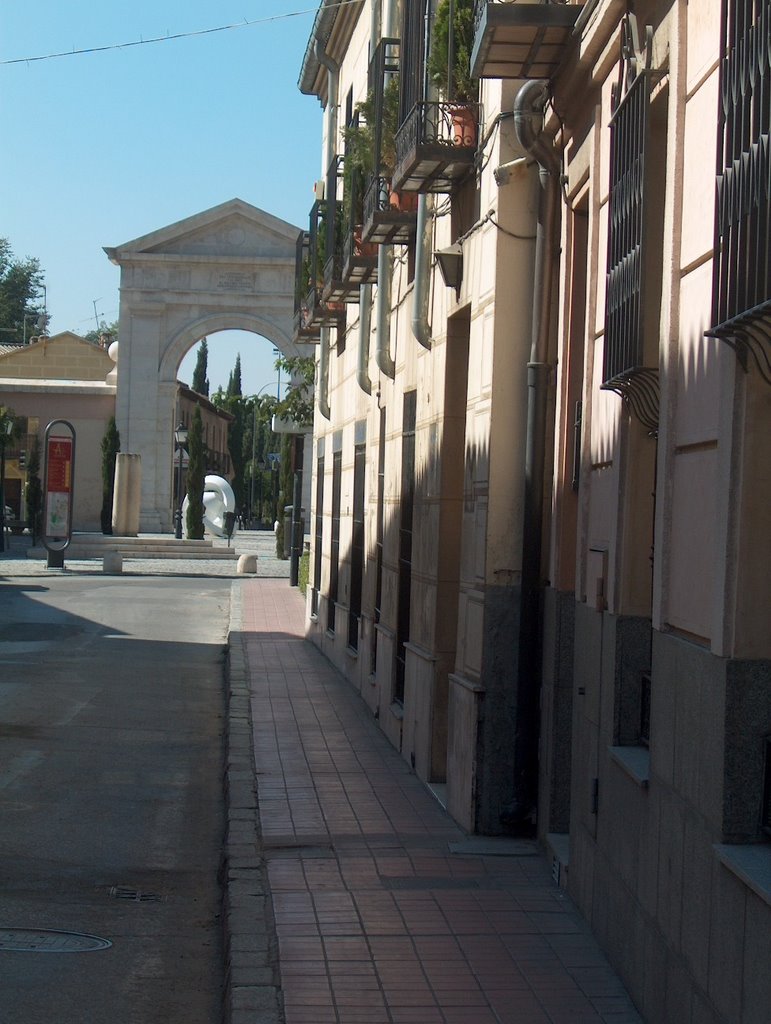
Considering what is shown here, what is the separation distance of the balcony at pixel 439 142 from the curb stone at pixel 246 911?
160 inches

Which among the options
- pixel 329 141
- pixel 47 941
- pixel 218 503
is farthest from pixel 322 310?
pixel 218 503

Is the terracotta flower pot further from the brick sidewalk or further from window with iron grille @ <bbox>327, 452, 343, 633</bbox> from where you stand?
window with iron grille @ <bbox>327, 452, 343, 633</bbox>

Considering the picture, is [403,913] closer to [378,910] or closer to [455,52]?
[378,910]

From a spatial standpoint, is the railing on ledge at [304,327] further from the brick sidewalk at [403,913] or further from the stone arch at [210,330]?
the stone arch at [210,330]

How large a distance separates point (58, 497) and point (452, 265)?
29.3 m

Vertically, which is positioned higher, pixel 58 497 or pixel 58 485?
pixel 58 485

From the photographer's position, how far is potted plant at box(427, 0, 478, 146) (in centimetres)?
867

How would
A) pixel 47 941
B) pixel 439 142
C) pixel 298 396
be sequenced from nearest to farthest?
pixel 47 941 < pixel 439 142 < pixel 298 396

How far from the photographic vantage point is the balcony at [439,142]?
8672 mm

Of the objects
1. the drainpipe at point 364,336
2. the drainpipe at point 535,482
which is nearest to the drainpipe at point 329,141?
the drainpipe at point 364,336

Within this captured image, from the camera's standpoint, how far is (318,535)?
20.1 meters

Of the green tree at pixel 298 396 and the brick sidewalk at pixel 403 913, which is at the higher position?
the green tree at pixel 298 396

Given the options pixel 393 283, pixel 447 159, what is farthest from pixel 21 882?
pixel 393 283

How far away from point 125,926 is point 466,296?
14.5 feet
